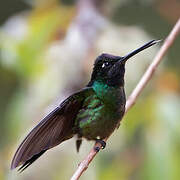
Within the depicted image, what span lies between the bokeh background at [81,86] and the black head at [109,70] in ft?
0.65

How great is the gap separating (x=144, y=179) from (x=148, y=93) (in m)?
0.59

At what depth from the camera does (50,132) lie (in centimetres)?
259

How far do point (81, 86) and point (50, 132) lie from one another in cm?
57

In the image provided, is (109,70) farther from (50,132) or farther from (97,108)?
(50,132)

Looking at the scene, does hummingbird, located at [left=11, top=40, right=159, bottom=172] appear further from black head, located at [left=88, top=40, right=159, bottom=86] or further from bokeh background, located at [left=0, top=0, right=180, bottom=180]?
bokeh background, located at [left=0, top=0, right=180, bottom=180]

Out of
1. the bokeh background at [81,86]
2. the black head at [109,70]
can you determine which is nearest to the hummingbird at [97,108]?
the black head at [109,70]

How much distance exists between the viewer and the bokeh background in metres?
2.71

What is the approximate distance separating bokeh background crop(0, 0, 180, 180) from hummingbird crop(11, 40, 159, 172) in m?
0.12

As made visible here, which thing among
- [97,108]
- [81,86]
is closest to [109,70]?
[97,108]

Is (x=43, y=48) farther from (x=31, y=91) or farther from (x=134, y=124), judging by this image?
(x=134, y=124)

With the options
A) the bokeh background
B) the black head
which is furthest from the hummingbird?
the bokeh background

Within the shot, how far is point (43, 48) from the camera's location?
119 inches

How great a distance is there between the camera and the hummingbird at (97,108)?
104 inches

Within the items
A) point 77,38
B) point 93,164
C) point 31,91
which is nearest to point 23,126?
point 31,91
